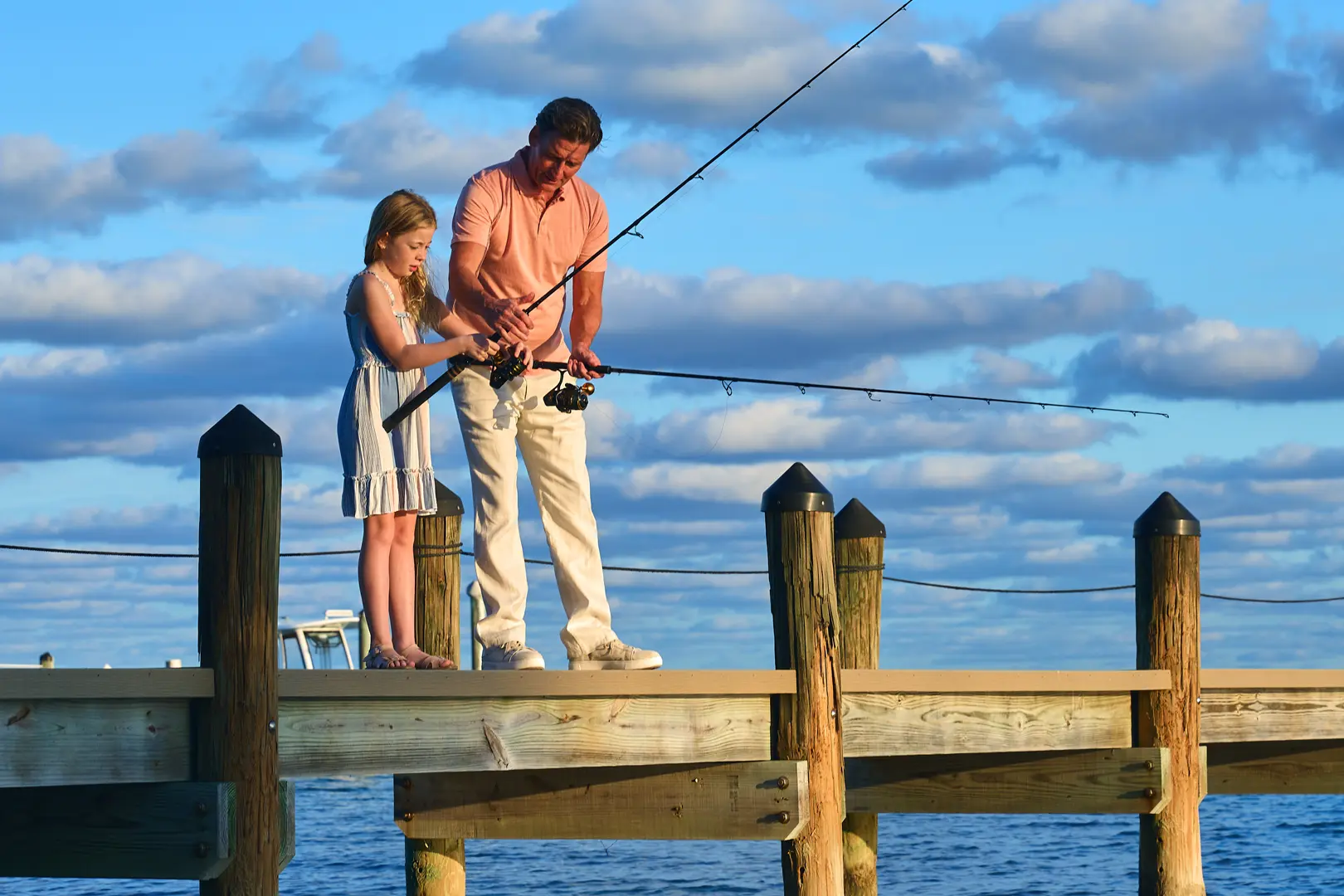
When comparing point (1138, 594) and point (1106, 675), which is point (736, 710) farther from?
point (1138, 594)

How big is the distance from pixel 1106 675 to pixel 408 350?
3.57 metres

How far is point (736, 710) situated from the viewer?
5957 millimetres

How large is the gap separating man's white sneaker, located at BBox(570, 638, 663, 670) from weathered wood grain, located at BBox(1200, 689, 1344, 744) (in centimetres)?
347

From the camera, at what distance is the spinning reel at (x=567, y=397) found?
5.95m

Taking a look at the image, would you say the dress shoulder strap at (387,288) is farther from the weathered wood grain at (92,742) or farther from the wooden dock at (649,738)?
the weathered wood grain at (92,742)

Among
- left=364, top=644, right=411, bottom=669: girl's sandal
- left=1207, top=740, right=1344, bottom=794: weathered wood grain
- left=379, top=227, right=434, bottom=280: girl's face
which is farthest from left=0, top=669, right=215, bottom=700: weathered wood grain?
left=1207, top=740, right=1344, bottom=794: weathered wood grain

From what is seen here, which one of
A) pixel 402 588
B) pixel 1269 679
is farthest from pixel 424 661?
pixel 1269 679

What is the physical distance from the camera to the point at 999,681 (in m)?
6.89

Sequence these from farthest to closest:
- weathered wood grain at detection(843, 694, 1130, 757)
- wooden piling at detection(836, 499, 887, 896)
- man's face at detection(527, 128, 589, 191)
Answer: wooden piling at detection(836, 499, 887, 896) → weathered wood grain at detection(843, 694, 1130, 757) → man's face at detection(527, 128, 589, 191)

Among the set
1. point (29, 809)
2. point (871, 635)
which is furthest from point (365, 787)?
point (29, 809)

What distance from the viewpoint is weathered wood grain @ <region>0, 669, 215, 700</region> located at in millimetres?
4277

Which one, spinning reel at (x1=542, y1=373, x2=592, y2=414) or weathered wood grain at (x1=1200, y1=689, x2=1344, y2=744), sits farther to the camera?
weathered wood grain at (x1=1200, y1=689, x2=1344, y2=744)

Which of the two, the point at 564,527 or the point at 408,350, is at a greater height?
the point at 408,350

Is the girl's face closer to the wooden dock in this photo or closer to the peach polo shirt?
the peach polo shirt
